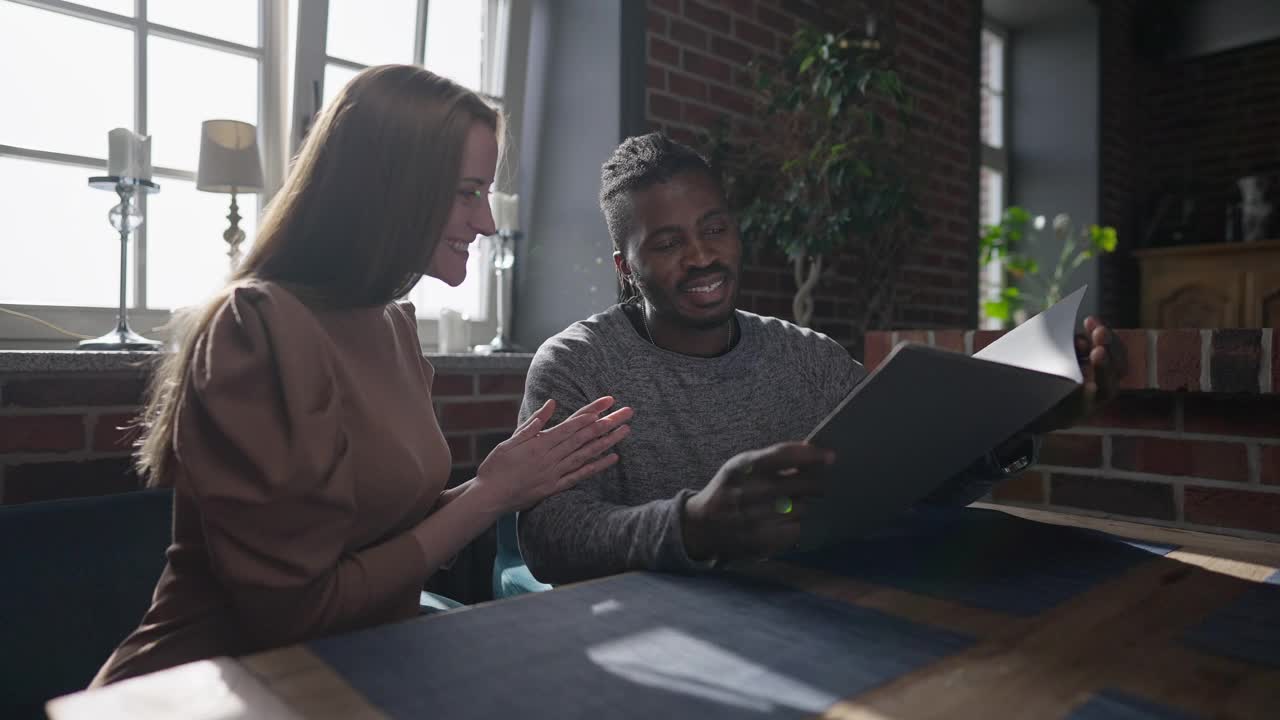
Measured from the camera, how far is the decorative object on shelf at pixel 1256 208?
4.44 meters

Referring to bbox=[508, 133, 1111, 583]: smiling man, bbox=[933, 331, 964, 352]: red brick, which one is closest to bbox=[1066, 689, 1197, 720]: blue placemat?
bbox=[508, 133, 1111, 583]: smiling man

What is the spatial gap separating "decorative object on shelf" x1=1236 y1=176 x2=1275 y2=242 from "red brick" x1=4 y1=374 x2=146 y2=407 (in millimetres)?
4874

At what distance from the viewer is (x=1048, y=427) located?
107cm

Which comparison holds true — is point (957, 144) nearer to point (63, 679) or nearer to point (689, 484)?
point (689, 484)

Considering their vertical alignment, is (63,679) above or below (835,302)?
below

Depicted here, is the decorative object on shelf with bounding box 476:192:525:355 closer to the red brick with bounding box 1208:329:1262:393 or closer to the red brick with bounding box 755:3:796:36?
the red brick with bounding box 755:3:796:36

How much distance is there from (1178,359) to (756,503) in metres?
1.02

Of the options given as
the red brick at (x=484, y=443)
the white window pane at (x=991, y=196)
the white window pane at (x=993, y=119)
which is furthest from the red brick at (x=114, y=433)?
the white window pane at (x=993, y=119)

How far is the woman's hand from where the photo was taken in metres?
1.09

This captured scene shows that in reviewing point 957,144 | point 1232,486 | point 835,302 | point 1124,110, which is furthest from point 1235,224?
point 1232,486

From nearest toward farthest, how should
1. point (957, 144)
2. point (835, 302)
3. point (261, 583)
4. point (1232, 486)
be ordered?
point (261, 583) → point (1232, 486) → point (835, 302) → point (957, 144)

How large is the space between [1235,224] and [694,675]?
200 inches

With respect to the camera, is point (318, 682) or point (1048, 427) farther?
point (1048, 427)

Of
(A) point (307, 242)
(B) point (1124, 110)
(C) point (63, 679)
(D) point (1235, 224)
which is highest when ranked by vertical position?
(B) point (1124, 110)
